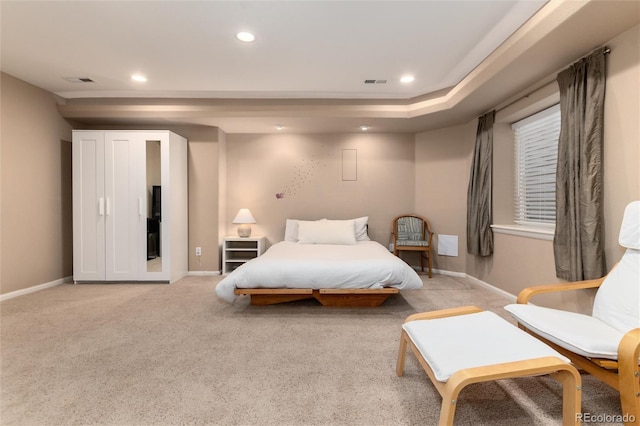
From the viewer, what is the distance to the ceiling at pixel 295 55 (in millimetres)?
2088

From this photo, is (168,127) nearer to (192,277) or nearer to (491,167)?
(192,277)

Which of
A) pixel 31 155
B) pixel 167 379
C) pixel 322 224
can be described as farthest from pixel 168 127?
pixel 167 379

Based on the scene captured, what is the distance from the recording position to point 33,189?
345cm

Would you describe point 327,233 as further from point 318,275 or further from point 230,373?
point 230,373

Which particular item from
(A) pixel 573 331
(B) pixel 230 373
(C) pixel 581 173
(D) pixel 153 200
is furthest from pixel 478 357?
(D) pixel 153 200

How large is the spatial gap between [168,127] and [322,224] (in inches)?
108

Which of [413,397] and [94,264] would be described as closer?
[413,397]

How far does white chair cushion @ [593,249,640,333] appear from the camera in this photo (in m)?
1.58

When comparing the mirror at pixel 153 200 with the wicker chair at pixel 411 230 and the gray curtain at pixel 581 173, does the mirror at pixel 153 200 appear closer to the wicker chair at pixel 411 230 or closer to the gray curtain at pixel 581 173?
the wicker chair at pixel 411 230

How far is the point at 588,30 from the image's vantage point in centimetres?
194

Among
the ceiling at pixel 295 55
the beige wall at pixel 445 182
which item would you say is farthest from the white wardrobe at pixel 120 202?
the beige wall at pixel 445 182

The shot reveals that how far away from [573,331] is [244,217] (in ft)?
12.8

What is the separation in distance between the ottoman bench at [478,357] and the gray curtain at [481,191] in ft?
7.15

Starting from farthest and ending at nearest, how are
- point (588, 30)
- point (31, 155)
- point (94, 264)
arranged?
point (94, 264) → point (31, 155) → point (588, 30)
